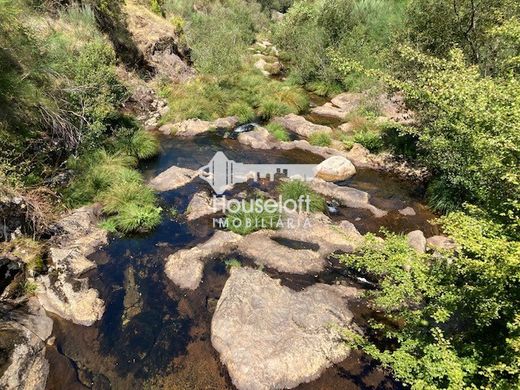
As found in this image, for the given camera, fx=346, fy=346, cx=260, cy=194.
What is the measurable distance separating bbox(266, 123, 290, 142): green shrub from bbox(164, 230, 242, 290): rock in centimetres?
887

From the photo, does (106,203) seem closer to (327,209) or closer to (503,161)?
(327,209)

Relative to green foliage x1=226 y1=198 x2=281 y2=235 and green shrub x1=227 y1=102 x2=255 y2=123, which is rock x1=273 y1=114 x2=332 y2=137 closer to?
green shrub x1=227 y1=102 x2=255 y2=123

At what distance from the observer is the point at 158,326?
26.5 feet

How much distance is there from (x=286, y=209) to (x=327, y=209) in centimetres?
163

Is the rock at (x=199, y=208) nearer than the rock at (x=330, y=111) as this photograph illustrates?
Yes

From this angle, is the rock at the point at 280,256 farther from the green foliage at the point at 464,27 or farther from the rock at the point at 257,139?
the green foliage at the point at 464,27

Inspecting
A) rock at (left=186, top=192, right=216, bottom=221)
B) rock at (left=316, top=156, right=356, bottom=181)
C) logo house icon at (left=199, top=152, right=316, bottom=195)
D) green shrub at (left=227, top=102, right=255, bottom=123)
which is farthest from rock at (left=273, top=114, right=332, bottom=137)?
rock at (left=186, top=192, right=216, bottom=221)

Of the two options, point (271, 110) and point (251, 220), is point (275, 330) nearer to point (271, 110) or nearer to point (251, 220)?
point (251, 220)

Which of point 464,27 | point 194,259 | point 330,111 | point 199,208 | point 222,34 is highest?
point 464,27

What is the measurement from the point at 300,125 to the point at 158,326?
573 inches

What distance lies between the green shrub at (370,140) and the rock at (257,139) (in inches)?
173

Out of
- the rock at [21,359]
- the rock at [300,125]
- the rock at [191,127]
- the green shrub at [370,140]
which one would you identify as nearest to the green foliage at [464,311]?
the rock at [21,359]

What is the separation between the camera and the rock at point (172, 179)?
13.5m

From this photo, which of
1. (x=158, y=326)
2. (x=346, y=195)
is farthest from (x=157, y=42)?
(x=158, y=326)
